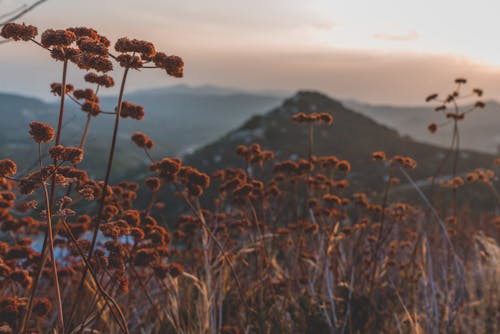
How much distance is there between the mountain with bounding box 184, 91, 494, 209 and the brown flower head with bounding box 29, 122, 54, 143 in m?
20.3

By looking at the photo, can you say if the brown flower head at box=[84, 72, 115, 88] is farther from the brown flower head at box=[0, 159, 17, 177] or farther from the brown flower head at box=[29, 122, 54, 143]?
the brown flower head at box=[0, 159, 17, 177]

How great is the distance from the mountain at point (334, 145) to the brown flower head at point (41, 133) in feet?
66.6

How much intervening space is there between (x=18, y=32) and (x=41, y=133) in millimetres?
467

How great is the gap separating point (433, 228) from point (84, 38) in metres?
8.79

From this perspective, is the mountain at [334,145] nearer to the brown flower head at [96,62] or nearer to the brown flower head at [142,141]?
the brown flower head at [142,141]

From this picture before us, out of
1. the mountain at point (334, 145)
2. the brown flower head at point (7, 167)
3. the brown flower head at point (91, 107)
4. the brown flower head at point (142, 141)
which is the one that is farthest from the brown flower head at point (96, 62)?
the mountain at point (334, 145)

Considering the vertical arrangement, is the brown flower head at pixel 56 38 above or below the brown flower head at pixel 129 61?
above

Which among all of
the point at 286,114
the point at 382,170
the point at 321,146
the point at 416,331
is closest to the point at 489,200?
the point at 382,170

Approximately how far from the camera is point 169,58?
7.49ft

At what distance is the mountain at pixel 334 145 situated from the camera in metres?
25.3

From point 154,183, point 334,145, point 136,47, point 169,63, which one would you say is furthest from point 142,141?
point 334,145

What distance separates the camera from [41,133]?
2148 millimetres

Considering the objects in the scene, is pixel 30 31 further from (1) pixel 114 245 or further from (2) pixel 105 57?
(1) pixel 114 245

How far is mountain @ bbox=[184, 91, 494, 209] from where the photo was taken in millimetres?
25328
